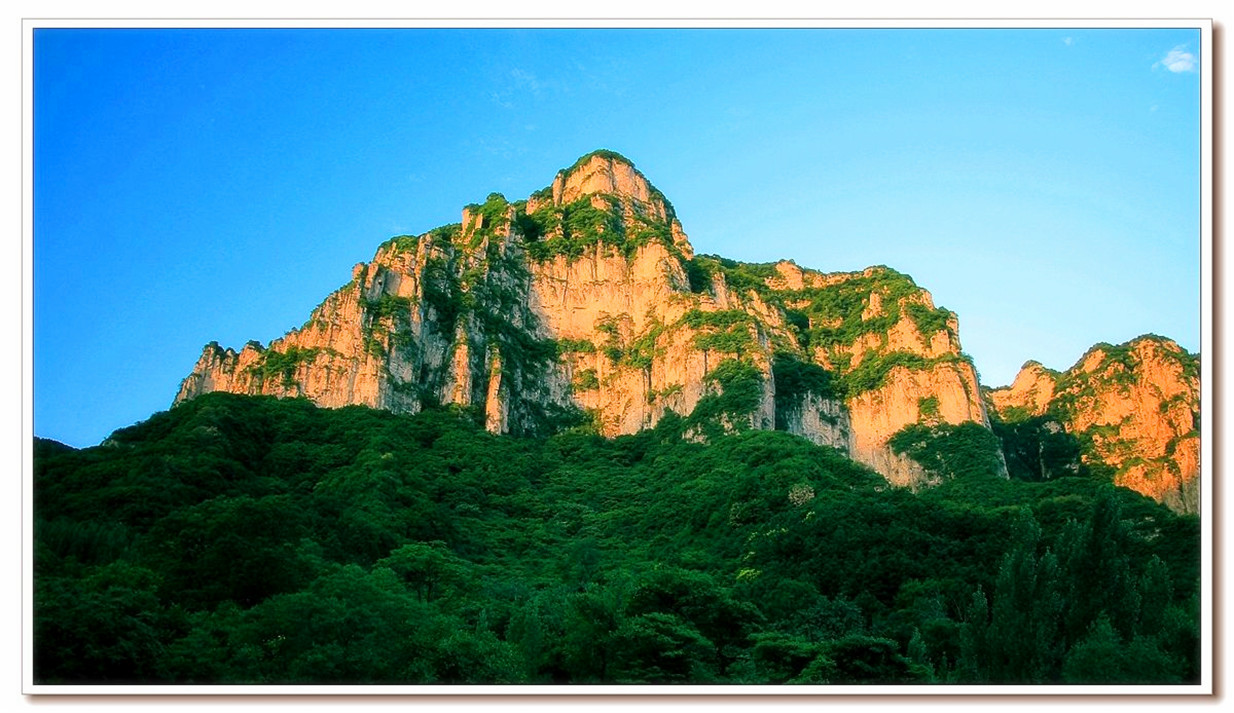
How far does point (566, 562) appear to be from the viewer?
46.3m

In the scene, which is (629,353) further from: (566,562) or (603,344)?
(566,562)

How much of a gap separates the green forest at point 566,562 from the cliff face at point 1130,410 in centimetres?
395

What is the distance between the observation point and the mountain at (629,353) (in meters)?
68.1

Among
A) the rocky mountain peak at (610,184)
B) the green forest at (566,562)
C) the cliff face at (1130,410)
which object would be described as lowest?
the green forest at (566,562)

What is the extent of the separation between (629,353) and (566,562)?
32182 millimetres

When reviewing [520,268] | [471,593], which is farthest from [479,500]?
[520,268]

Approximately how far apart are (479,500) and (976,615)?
33509mm

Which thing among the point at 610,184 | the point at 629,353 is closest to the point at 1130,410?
the point at 629,353

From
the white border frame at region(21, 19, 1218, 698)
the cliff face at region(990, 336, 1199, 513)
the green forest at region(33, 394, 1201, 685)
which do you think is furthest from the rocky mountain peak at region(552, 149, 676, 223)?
the white border frame at region(21, 19, 1218, 698)

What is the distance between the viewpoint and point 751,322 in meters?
73.4

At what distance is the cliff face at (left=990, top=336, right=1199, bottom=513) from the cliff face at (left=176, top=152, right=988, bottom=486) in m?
6.25
